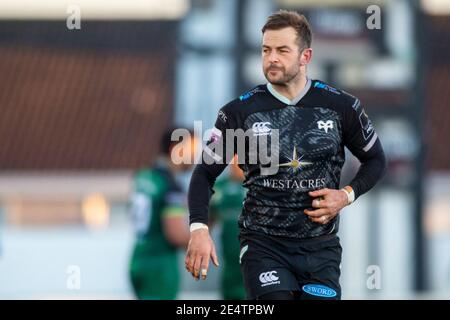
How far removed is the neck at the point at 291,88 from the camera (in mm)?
4434

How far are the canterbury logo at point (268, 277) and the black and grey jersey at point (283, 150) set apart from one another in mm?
192

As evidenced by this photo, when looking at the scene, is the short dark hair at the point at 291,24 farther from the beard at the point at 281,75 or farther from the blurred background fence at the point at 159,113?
the blurred background fence at the point at 159,113

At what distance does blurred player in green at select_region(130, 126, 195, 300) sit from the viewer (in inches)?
257

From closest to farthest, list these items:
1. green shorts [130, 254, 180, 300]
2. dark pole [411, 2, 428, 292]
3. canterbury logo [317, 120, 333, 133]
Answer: canterbury logo [317, 120, 333, 133]
green shorts [130, 254, 180, 300]
dark pole [411, 2, 428, 292]

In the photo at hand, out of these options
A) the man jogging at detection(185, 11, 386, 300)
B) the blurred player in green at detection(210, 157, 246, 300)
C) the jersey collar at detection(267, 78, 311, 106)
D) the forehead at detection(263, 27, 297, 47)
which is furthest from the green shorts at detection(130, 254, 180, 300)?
the forehead at detection(263, 27, 297, 47)

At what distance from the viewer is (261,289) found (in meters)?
4.29

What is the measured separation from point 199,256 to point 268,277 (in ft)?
1.18

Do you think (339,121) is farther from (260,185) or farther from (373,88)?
(373,88)

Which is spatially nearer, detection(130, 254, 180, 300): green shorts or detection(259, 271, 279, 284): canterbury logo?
detection(259, 271, 279, 284): canterbury logo

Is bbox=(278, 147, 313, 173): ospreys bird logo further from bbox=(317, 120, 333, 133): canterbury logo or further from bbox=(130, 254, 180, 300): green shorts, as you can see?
bbox=(130, 254, 180, 300): green shorts

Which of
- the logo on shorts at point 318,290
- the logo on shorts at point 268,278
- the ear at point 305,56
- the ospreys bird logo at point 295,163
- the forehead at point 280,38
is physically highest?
the forehead at point 280,38

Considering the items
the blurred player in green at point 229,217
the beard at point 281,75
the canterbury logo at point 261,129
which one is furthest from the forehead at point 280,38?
the blurred player in green at point 229,217

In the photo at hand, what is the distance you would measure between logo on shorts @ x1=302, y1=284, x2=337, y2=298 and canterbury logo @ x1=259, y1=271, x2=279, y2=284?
16 centimetres

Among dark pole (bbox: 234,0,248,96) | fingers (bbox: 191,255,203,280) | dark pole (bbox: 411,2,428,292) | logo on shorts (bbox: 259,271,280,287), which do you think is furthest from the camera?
dark pole (bbox: 411,2,428,292)
